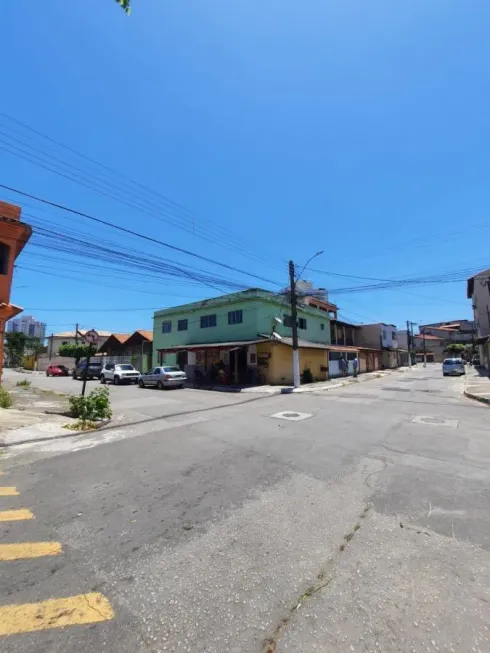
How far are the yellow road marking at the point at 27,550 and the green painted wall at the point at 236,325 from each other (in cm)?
2409

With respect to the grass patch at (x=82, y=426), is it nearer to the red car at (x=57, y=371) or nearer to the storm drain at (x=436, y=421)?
the storm drain at (x=436, y=421)

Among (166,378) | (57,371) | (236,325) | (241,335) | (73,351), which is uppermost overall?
(236,325)

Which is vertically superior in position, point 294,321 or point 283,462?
point 294,321

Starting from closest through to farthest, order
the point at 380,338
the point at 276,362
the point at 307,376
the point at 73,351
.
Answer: the point at 276,362
the point at 307,376
the point at 380,338
the point at 73,351

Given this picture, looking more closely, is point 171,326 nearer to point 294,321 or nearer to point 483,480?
point 294,321

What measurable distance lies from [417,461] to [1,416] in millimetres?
12557

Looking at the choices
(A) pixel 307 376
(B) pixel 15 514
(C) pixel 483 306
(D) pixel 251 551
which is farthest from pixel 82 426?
(C) pixel 483 306

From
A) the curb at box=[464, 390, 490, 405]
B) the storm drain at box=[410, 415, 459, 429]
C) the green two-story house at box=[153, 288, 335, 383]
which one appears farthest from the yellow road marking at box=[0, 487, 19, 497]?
the green two-story house at box=[153, 288, 335, 383]

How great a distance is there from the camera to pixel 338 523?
4035 mm

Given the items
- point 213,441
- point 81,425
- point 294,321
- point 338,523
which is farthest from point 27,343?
point 338,523

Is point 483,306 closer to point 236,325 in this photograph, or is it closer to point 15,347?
point 236,325

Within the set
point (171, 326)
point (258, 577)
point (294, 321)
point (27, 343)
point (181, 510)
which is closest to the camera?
point (258, 577)

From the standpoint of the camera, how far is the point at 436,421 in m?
10.8

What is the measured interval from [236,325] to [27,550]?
25.6m
